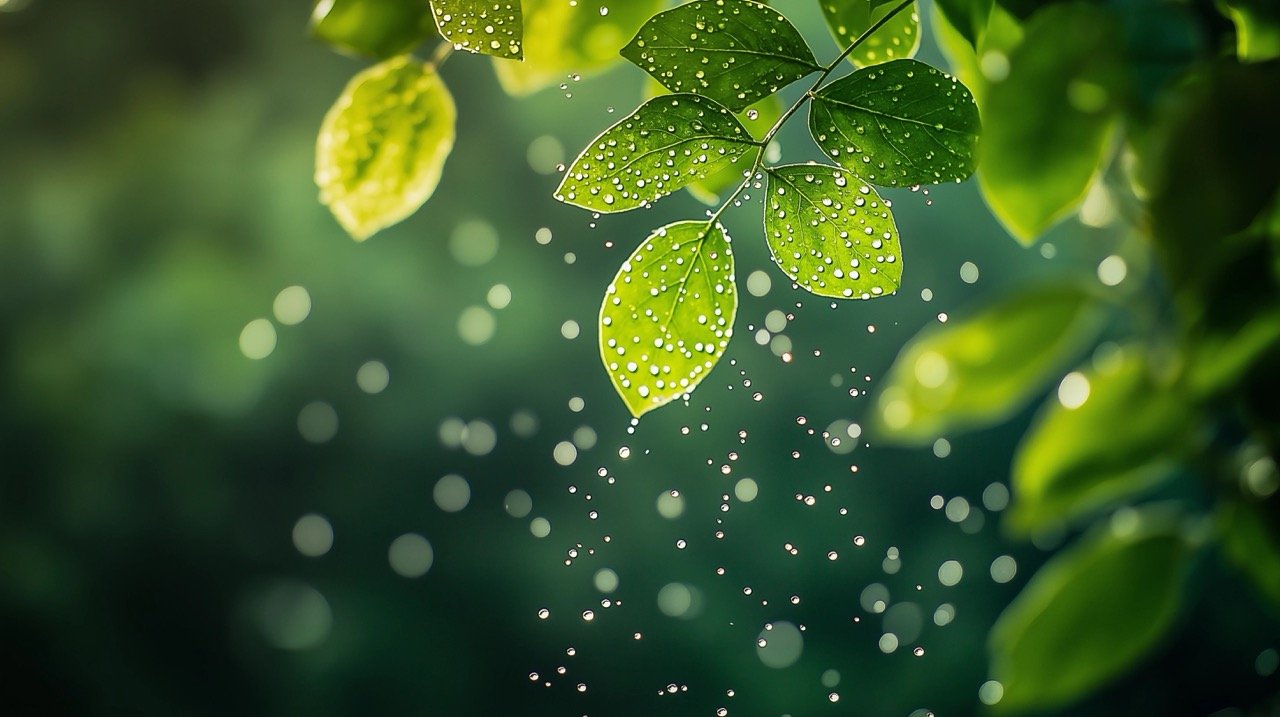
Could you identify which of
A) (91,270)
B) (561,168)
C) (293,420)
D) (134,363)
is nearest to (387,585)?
(293,420)

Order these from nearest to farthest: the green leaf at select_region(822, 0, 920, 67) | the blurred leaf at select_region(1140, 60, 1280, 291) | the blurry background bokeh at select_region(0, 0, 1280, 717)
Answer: the blurred leaf at select_region(1140, 60, 1280, 291) → the green leaf at select_region(822, 0, 920, 67) → the blurry background bokeh at select_region(0, 0, 1280, 717)

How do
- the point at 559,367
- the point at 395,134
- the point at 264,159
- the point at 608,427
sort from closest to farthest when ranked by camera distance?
the point at 395,134
the point at 608,427
the point at 559,367
the point at 264,159

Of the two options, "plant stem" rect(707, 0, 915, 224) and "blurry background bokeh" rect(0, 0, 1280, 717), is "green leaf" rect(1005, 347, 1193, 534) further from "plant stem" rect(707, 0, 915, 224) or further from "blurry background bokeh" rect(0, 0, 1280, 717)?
"blurry background bokeh" rect(0, 0, 1280, 717)

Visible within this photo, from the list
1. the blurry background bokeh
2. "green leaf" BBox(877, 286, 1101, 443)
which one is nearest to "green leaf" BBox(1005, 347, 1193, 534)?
"green leaf" BBox(877, 286, 1101, 443)

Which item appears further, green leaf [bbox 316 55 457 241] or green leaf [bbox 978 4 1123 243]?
green leaf [bbox 316 55 457 241]

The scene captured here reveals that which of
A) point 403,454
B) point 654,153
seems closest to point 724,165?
point 654,153

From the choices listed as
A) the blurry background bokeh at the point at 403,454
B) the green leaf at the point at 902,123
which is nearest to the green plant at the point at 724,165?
the green leaf at the point at 902,123

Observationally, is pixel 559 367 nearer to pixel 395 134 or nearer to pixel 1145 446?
pixel 395 134
